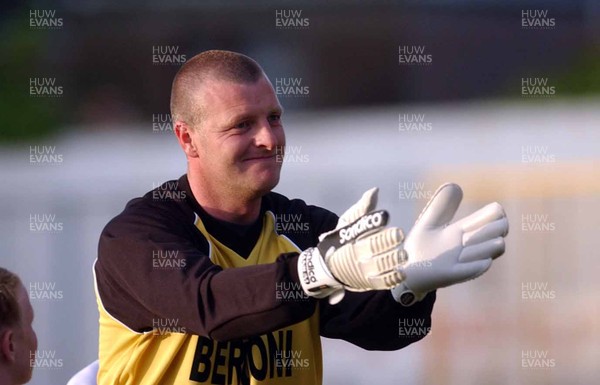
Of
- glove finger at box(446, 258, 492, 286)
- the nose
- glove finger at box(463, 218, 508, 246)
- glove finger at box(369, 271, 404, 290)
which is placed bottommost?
glove finger at box(369, 271, 404, 290)

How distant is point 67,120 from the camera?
7586mm

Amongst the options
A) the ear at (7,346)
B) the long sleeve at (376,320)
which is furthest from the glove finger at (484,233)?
the ear at (7,346)

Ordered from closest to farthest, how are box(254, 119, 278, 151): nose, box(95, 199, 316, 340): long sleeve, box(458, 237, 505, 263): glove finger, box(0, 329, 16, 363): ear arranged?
box(458, 237, 505, 263): glove finger < box(95, 199, 316, 340): long sleeve < box(254, 119, 278, 151): nose < box(0, 329, 16, 363): ear

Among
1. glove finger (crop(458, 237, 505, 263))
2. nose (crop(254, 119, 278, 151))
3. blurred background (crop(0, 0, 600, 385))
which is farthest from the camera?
blurred background (crop(0, 0, 600, 385))

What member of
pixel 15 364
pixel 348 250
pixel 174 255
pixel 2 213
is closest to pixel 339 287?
pixel 348 250

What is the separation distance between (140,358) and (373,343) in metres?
0.65

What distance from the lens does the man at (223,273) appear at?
104 inches

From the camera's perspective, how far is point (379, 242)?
2404mm

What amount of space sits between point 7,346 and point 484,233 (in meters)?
1.40

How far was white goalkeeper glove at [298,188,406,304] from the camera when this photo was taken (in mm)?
2408

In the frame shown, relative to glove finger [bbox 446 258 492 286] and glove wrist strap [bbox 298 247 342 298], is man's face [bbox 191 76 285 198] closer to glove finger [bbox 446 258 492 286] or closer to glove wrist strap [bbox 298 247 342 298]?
glove wrist strap [bbox 298 247 342 298]

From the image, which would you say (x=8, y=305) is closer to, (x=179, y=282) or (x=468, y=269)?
(x=179, y=282)

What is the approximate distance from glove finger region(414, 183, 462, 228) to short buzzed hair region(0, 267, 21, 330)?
127cm

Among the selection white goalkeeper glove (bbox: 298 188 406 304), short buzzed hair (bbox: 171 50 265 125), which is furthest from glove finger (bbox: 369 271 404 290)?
short buzzed hair (bbox: 171 50 265 125)
